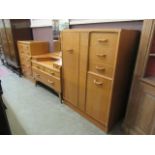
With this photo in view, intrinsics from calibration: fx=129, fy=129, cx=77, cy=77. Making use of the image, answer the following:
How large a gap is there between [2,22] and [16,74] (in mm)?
1498

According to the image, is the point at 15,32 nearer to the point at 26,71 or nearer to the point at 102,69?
the point at 26,71

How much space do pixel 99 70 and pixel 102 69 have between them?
2.1 inches

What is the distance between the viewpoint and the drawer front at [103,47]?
1.34 metres

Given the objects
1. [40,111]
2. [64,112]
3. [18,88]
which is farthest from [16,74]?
[64,112]

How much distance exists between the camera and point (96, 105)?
1.74m

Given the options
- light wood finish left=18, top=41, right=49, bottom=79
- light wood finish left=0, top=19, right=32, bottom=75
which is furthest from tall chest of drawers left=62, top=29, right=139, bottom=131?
light wood finish left=0, top=19, right=32, bottom=75

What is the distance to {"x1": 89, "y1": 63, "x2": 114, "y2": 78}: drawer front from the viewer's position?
144 centimetres

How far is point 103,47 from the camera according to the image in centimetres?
144

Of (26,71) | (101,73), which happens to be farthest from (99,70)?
(26,71)

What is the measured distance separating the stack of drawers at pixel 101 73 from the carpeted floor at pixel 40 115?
31cm

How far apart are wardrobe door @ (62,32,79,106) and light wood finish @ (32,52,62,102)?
175 mm

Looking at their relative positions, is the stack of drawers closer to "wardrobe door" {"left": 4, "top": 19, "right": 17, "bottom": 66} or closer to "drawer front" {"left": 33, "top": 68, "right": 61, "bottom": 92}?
"drawer front" {"left": 33, "top": 68, "right": 61, "bottom": 92}

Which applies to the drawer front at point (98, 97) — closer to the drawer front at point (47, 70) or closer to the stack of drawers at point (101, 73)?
the stack of drawers at point (101, 73)

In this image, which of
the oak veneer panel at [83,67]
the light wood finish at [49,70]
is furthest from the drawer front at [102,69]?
the light wood finish at [49,70]
